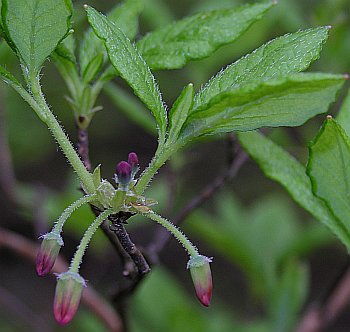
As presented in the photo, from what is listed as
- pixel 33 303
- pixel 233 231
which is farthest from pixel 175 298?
pixel 33 303

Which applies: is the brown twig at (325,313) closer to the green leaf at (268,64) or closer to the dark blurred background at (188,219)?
the dark blurred background at (188,219)

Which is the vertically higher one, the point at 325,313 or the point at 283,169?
the point at 283,169

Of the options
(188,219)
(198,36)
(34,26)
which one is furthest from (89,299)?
(34,26)

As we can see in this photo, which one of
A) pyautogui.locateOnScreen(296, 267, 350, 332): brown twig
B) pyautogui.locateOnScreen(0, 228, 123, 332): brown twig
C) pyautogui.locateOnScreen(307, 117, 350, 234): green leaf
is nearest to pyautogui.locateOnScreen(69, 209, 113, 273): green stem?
pyautogui.locateOnScreen(307, 117, 350, 234): green leaf

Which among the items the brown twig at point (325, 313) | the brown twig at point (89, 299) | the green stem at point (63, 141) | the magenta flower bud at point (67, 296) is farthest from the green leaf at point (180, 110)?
the brown twig at point (325, 313)

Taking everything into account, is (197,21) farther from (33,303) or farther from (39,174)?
(39,174)

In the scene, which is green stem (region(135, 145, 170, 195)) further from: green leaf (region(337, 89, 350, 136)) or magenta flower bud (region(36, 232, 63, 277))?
green leaf (region(337, 89, 350, 136))

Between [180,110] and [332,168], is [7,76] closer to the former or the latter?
[180,110]
